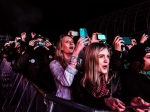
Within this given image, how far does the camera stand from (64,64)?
9.59 feet

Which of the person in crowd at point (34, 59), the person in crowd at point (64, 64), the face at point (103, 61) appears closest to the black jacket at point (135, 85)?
the face at point (103, 61)

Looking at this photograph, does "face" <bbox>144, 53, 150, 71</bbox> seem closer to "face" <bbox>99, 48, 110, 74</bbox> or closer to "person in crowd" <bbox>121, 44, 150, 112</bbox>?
"person in crowd" <bbox>121, 44, 150, 112</bbox>

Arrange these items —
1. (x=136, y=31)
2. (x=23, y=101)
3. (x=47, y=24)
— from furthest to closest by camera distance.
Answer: (x=47, y=24) → (x=136, y=31) → (x=23, y=101)

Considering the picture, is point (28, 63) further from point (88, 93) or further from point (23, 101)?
point (88, 93)

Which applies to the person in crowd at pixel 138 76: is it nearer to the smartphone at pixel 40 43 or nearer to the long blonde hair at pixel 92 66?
the long blonde hair at pixel 92 66

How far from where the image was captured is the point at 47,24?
1655 centimetres

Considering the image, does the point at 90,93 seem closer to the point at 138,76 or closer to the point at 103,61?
the point at 103,61

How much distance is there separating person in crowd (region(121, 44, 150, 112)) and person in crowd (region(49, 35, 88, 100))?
51cm

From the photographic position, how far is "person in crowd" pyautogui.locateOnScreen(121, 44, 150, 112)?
7.95 feet

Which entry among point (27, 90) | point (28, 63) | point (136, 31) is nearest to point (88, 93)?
Answer: point (27, 90)

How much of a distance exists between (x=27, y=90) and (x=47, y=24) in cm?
1330

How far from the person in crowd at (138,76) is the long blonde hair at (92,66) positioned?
32 centimetres

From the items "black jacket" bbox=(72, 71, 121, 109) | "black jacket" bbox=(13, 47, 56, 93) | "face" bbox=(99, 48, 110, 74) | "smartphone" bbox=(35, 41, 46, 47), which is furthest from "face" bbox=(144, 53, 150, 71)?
"smartphone" bbox=(35, 41, 46, 47)

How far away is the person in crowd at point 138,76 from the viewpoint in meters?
2.42
